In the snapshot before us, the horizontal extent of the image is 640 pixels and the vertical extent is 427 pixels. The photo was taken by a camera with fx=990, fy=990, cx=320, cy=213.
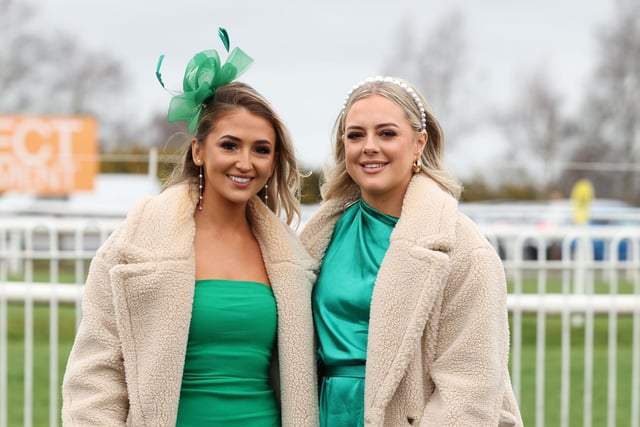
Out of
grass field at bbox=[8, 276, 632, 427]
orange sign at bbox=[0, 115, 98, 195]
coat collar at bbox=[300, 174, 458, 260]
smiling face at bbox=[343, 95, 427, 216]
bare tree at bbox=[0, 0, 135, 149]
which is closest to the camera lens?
coat collar at bbox=[300, 174, 458, 260]

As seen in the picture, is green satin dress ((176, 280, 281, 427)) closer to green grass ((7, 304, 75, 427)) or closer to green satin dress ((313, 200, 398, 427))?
green satin dress ((313, 200, 398, 427))

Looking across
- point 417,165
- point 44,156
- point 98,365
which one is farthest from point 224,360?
point 44,156

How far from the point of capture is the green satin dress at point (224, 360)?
10.5 feet

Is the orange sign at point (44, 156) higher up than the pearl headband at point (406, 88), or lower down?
higher up

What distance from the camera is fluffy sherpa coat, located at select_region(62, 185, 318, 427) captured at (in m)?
3.09

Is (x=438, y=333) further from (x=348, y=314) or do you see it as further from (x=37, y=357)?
(x=37, y=357)

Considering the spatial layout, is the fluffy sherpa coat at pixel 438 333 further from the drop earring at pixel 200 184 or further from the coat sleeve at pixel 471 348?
the drop earring at pixel 200 184

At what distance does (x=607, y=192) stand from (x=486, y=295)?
26.5m

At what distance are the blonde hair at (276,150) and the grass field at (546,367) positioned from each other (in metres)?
4.07

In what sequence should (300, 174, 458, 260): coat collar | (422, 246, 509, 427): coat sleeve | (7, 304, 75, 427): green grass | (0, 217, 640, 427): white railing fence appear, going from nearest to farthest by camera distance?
(422, 246, 509, 427): coat sleeve < (300, 174, 458, 260): coat collar < (0, 217, 640, 427): white railing fence < (7, 304, 75, 427): green grass

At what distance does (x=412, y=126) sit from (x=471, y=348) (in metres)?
0.78

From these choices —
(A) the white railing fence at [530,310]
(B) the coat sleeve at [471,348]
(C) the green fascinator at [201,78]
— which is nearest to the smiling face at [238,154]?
(C) the green fascinator at [201,78]

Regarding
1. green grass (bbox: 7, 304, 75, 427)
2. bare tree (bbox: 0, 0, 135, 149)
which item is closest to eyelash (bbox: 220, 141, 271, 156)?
green grass (bbox: 7, 304, 75, 427)

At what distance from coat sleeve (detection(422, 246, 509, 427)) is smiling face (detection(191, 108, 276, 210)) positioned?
76 cm
